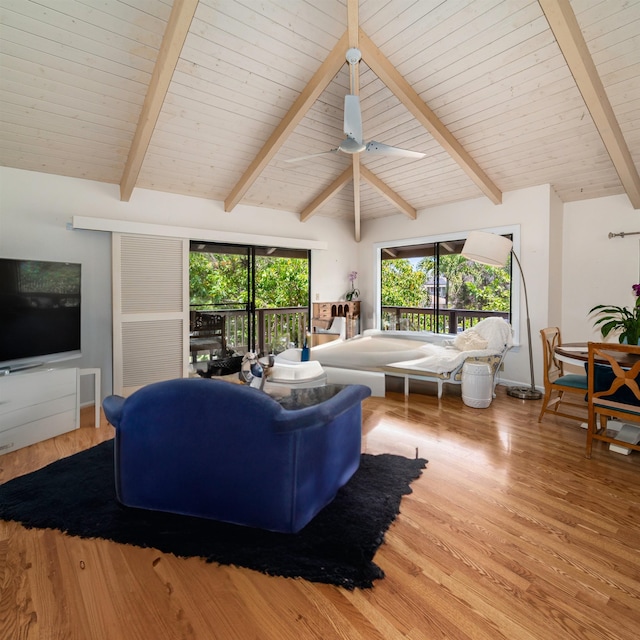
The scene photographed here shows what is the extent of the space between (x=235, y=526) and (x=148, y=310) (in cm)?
307

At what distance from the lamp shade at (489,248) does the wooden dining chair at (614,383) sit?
63.4 inches

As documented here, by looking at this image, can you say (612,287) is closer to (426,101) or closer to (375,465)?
(426,101)

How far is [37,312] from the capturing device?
307 cm

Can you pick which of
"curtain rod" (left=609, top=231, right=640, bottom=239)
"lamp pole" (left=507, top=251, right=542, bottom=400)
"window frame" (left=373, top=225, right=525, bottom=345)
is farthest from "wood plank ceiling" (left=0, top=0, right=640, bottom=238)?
"lamp pole" (left=507, top=251, right=542, bottom=400)

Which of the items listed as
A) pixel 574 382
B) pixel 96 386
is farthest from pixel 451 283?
pixel 96 386

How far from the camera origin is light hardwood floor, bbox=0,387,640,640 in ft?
4.35

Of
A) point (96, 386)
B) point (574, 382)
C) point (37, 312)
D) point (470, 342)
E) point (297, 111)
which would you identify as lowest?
point (96, 386)

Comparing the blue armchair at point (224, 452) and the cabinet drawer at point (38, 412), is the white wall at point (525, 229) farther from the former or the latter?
the cabinet drawer at point (38, 412)

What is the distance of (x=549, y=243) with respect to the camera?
4289 millimetres

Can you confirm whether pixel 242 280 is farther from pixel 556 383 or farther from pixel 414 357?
pixel 556 383

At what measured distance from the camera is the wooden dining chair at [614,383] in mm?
2439

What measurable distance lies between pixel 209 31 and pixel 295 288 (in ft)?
12.6

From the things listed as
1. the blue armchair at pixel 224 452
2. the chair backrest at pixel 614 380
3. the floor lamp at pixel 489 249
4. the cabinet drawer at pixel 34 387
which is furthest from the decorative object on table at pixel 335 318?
the blue armchair at pixel 224 452

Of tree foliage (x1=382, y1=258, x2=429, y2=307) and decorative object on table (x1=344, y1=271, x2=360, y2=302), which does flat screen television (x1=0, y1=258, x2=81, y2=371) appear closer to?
decorative object on table (x1=344, y1=271, x2=360, y2=302)
